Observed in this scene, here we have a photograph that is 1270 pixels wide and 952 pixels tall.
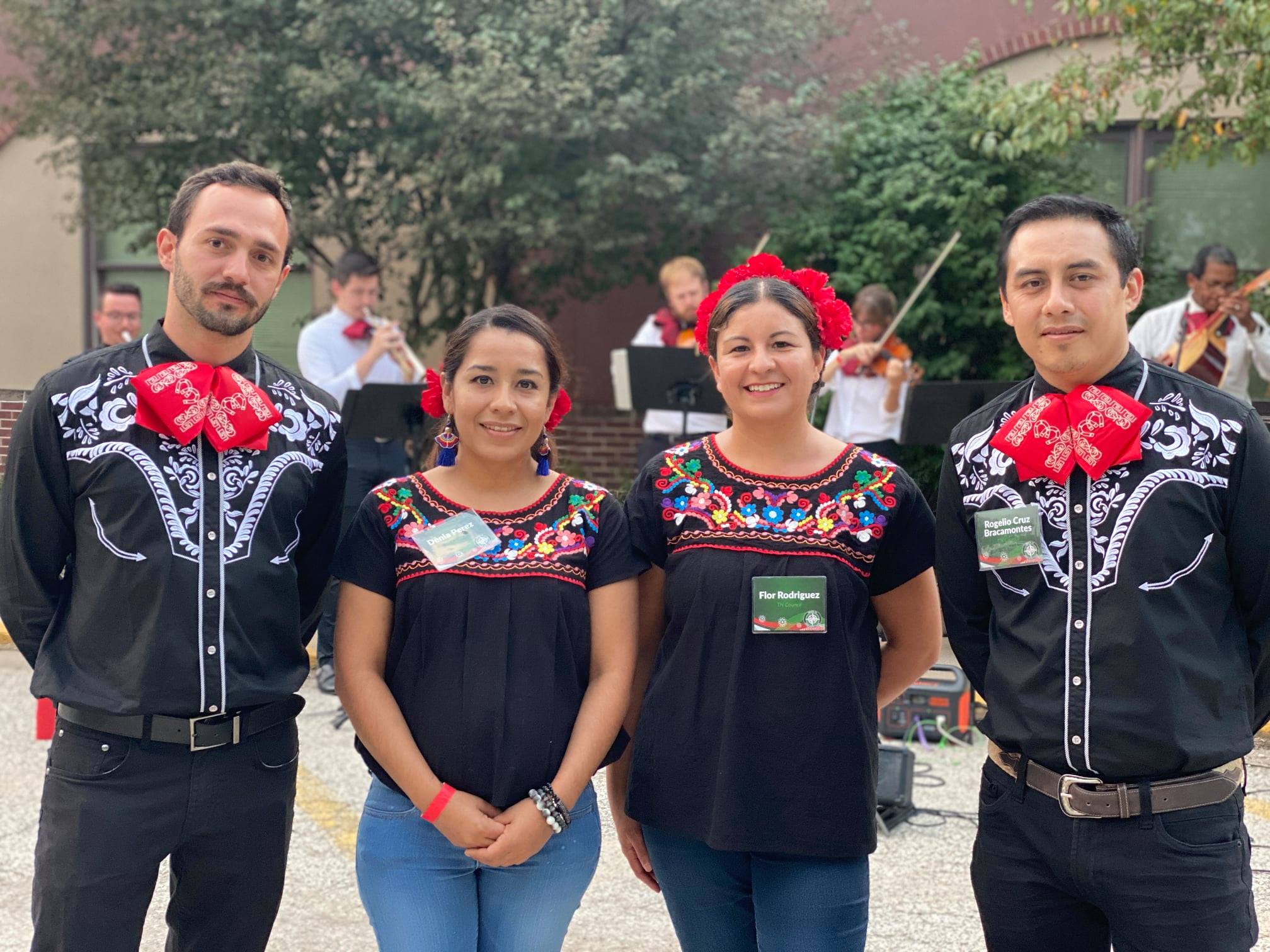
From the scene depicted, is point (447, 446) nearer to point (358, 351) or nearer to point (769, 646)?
point (769, 646)

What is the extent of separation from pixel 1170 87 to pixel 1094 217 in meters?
7.37

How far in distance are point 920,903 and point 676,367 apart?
4.27 metres

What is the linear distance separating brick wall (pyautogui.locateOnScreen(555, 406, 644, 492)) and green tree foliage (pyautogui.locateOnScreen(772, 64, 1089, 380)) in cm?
280

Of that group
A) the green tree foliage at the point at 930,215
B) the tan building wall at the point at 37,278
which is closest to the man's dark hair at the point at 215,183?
the green tree foliage at the point at 930,215

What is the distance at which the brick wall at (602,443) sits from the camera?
13656 millimetres

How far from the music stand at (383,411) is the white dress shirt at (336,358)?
1.74ft

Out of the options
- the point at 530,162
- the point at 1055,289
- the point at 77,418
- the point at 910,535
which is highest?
the point at 530,162

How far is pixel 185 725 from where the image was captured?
9.28ft

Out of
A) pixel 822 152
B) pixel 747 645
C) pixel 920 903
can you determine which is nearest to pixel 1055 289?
pixel 747 645

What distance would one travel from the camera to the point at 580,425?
1376 cm

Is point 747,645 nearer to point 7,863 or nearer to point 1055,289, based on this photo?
point 1055,289

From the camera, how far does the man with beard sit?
2799 millimetres

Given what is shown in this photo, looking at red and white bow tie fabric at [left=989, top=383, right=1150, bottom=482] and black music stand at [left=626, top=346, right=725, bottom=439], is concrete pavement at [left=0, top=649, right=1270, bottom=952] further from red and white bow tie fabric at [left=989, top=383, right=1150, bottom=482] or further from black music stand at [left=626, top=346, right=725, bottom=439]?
black music stand at [left=626, top=346, right=725, bottom=439]

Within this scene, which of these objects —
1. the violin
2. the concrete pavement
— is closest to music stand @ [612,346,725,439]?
the concrete pavement
